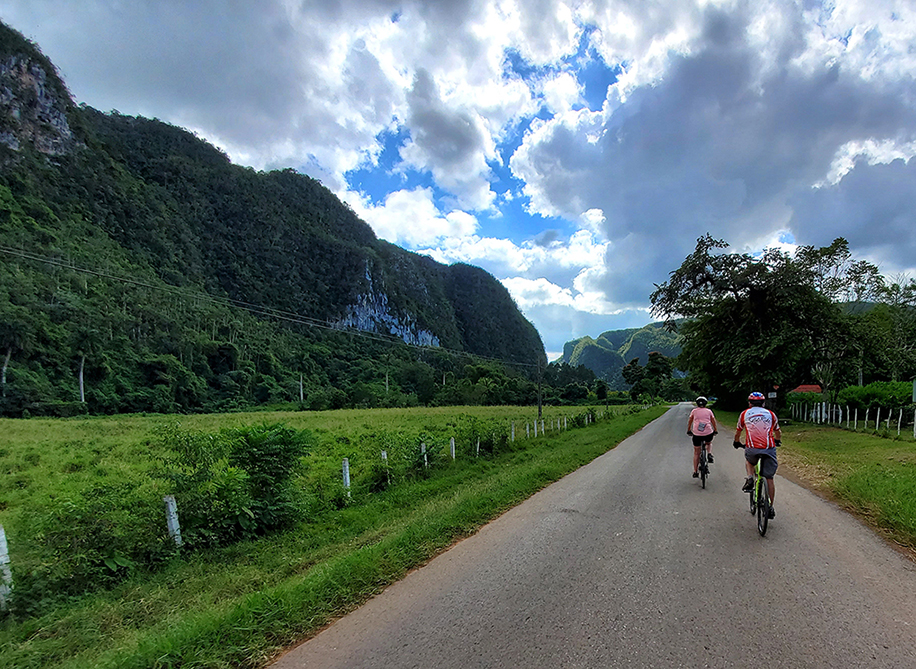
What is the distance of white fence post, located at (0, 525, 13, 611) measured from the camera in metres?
3.90

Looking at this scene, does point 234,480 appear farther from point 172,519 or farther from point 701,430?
point 701,430

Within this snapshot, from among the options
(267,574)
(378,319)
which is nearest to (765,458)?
(267,574)

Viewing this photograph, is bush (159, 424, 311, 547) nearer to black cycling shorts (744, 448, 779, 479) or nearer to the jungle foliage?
black cycling shorts (744, 448, 779, 479)

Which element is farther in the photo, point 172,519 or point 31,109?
point 31,109

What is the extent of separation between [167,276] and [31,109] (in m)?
43.2

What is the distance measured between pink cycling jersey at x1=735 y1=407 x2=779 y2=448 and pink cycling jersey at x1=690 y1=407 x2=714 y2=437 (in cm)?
239

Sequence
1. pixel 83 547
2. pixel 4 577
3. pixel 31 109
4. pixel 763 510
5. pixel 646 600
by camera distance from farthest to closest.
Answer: pixel 31 109 < pixel 763 510 < pixel 83 547 < pixel 4 577 < pixel 646 600

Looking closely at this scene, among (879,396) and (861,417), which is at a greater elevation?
(879,396)

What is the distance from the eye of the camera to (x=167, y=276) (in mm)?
93062

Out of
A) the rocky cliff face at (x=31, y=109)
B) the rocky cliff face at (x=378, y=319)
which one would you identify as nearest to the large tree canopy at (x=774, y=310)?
the rocky cliff face at (x=378, y=319)

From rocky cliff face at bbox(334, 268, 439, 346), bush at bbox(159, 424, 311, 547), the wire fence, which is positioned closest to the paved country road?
bush at bbox(159, 424, 311, 547)

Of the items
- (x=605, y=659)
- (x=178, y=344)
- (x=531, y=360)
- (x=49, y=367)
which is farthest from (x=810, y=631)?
(x=531, y=360)

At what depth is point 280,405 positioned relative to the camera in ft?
207

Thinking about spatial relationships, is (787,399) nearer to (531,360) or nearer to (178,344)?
(178,344)
